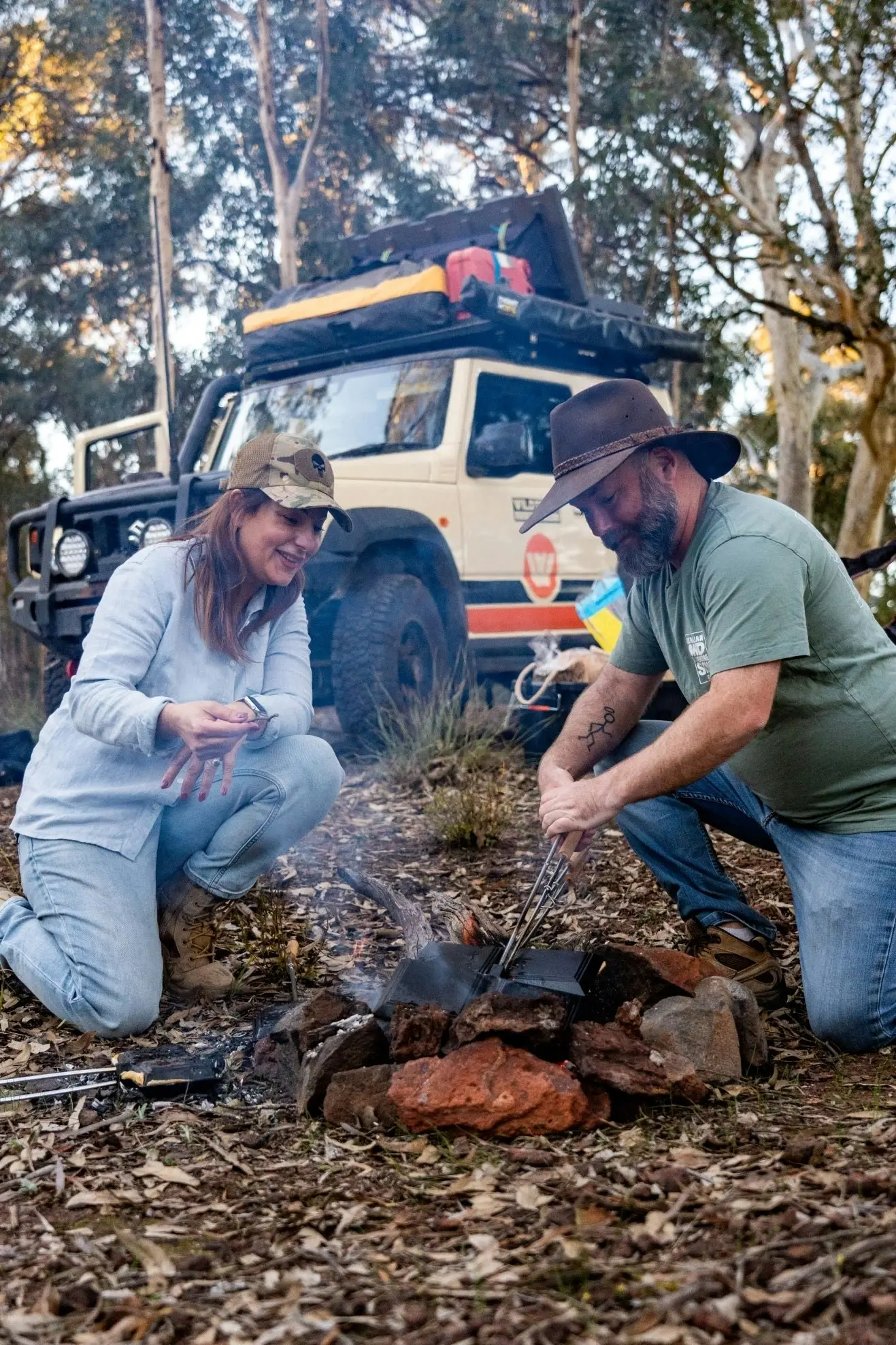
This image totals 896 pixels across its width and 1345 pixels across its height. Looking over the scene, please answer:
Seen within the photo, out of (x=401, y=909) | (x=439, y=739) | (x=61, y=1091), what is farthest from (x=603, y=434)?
(x=439, y=739)

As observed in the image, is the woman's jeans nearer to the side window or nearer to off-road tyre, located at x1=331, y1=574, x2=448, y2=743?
off-road tyre, located at x1=331, y1=574, x2=448, y2=743

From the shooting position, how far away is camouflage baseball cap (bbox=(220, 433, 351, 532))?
3.50 m

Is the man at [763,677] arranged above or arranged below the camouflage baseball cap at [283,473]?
below

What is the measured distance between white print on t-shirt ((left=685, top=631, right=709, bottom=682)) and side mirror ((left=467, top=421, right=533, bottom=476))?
4231mm

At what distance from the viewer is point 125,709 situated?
10.8 ft

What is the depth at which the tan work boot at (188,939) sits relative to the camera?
373cm

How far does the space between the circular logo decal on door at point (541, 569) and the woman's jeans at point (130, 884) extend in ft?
13.4

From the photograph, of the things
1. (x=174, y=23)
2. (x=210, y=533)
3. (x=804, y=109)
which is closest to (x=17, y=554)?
(x=210, y=533)

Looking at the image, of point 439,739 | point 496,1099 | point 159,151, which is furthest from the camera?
point 159,151

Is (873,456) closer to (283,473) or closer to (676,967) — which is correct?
(283,473)

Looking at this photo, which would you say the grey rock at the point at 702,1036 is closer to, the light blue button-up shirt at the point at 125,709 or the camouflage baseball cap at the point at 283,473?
the light blue button-up shirt at the point at 125,709

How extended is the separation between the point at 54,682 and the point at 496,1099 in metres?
6.35

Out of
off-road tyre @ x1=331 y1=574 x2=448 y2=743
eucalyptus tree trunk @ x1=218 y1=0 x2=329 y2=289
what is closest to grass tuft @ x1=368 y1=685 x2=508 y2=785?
off-road tyre @ x1=331 y1=574 x2=448 y2=743

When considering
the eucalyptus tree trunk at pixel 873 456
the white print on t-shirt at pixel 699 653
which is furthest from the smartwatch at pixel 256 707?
the eucalyptus tree trunk at pixel 873 456
